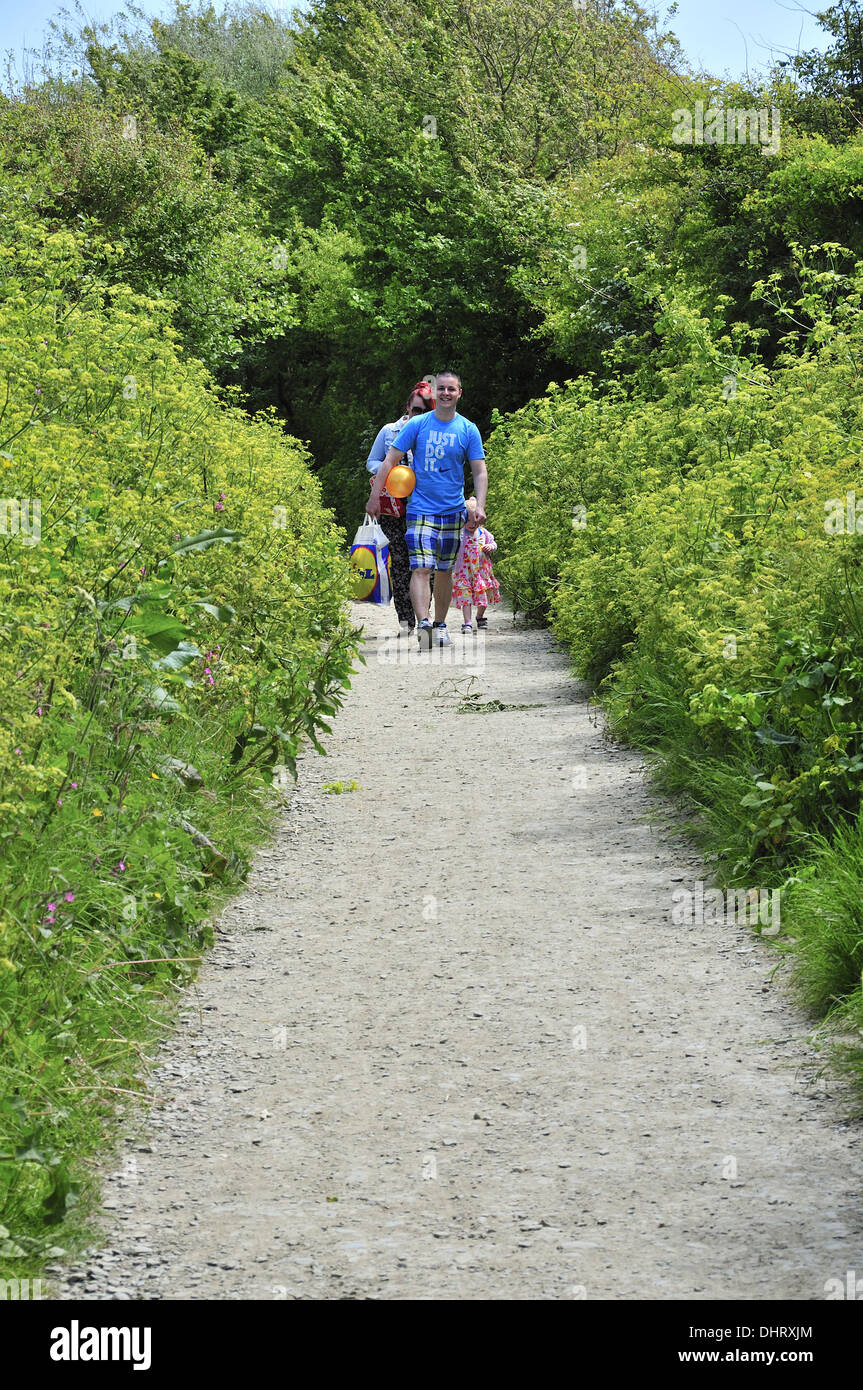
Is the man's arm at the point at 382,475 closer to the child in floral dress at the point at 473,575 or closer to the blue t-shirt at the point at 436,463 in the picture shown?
the blue t-shirt at the point at 436,463

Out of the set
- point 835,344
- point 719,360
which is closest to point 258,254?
point 719,360

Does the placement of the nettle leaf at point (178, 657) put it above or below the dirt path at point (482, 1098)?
above

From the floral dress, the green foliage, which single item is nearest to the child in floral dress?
the floral dress

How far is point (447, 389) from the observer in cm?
1128

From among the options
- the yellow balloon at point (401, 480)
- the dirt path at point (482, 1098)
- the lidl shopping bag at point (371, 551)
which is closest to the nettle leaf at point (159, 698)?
the dirt path at point (482, 1098)

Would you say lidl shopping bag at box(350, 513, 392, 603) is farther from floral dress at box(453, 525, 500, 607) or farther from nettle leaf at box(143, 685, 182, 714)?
nettle leaf at box(143, 685, 182, 714)

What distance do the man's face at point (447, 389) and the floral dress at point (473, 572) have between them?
1.54 meters

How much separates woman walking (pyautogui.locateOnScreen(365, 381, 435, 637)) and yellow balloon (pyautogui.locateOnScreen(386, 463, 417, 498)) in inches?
4.0

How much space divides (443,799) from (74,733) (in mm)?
2848

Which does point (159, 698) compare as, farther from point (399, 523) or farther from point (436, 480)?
point (399, 523)

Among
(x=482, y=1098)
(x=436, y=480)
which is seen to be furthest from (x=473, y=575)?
(x=482, y=1098)

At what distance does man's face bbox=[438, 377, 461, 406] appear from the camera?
11273 millimetres

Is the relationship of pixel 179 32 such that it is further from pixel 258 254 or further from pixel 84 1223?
pixel 84 1223

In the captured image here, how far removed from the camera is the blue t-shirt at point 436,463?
37.2ft
